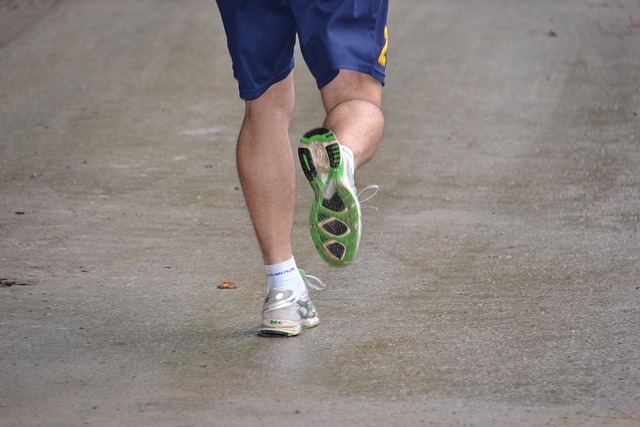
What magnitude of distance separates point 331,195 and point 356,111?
1.02 ft

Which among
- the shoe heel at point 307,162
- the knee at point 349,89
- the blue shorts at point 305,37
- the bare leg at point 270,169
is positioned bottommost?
the bare leg at point 270,169

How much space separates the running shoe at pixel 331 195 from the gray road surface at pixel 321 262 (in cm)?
37

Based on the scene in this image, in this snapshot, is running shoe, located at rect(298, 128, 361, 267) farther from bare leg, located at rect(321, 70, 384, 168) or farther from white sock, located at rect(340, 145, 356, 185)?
bare leg, located at rect(321, 70, 384, 168)

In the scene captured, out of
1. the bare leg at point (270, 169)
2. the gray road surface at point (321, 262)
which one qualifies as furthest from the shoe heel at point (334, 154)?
the gray road surface at point (321, 262)

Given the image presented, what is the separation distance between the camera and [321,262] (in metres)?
4.67

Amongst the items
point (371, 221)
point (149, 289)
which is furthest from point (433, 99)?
point (149, 289)

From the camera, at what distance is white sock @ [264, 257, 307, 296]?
3693 millimetres

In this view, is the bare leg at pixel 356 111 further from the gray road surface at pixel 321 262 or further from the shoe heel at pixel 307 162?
the gray road surface at pixel 321 262

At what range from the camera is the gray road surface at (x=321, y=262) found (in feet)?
10.1

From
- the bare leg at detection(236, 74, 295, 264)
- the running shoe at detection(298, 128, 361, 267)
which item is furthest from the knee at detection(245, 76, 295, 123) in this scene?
the running shoe at detection(298, 128, 361, 267)

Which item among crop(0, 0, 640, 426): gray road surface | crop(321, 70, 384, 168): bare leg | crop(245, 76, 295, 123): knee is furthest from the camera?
crop(245, 76, 295, 123): knee

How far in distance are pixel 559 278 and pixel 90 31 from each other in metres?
6.53

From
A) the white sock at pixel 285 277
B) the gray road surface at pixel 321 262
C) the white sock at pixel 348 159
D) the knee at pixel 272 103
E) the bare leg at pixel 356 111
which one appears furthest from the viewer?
the white sock at pixel 285 277

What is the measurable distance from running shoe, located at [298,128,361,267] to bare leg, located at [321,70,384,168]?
12 cm
